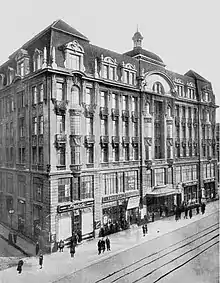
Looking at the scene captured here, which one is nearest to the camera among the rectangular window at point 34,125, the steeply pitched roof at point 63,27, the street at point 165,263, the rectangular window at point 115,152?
the steeply pitched roof at point 63,27

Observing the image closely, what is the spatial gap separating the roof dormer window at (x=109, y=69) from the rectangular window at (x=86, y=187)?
157 inches

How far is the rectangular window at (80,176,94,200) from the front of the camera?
955 cm

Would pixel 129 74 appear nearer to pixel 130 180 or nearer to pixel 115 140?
pixel 115 140

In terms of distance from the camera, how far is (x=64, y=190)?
9148mm

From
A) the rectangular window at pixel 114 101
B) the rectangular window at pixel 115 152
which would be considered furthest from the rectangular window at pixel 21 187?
the rectangular window at pixel 114 101

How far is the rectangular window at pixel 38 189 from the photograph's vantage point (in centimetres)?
829

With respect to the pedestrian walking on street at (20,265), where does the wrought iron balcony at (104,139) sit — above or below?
above

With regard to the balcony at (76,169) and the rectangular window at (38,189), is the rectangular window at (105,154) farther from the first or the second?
the rectangular window at (38,189)

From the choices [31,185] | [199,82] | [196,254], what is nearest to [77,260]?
[31,185]

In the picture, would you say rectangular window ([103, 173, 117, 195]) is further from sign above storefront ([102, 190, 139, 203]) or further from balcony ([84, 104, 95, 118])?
balcony ([84, 104, 95, 118])

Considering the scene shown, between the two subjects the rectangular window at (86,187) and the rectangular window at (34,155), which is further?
the rectangular window at (86,187)

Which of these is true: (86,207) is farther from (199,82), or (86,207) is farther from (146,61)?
(199,82)

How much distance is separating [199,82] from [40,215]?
26.6 ft

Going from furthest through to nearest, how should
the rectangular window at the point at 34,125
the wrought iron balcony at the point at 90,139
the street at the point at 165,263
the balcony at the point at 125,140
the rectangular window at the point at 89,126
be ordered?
the balcony at the point at 125,140 → the rectangular window at the point at 89,126 → the wrought iron balcony at the point at 90,139 → the rectangular window at the point at 34,125 → the street at the point at 165,263
